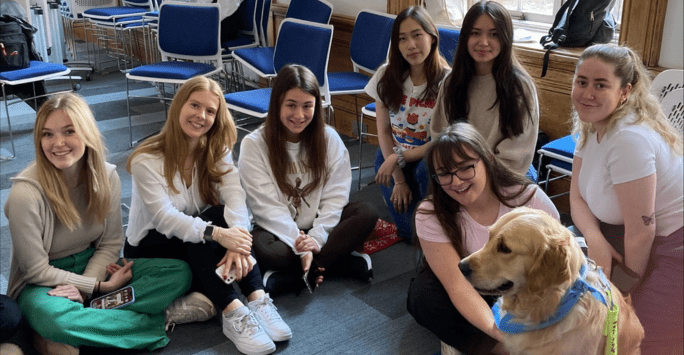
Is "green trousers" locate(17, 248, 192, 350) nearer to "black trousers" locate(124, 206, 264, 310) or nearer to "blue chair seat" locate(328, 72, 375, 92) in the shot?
"black trousers" locate(124, 206, 264, 310)

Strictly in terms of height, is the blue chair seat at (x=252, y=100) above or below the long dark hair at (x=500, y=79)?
below

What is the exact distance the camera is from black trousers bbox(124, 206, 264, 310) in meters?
2.30

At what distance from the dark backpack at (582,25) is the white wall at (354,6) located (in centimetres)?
147

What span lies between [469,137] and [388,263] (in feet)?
4.39

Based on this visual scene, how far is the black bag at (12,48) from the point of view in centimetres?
438

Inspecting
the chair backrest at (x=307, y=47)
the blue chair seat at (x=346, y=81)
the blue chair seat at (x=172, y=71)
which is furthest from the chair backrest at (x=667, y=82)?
the blue chair seat at (x=172, y=71)

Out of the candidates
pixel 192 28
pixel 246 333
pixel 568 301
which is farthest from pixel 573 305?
pixel 192 28

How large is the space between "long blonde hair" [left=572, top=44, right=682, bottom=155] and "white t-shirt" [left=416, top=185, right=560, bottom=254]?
552 mm

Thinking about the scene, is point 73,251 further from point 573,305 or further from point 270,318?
point 573,305

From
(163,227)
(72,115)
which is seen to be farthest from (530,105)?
(72,115)

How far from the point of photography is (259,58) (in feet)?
14.4

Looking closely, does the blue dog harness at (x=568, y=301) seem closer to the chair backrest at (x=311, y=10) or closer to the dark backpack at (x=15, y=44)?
the chair backrest at (x=311, y=10)

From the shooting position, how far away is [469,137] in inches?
61.9

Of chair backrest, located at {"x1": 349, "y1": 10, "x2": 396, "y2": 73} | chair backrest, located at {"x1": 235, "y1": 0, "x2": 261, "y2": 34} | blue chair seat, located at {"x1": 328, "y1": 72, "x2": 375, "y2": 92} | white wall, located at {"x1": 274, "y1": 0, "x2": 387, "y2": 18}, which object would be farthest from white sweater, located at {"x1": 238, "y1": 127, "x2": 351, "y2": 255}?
chair backrest, located at {"x1": 235, "y1": 0, "x2": 261, "y2": 34}
